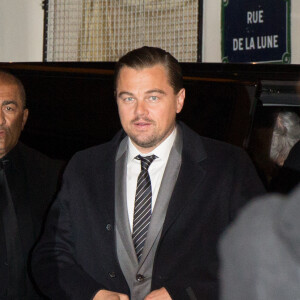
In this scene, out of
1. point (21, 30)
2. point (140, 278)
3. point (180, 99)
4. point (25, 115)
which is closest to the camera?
point (140, 278)

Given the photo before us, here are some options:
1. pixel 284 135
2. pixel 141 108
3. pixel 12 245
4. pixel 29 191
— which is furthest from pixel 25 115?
pixel 284 135

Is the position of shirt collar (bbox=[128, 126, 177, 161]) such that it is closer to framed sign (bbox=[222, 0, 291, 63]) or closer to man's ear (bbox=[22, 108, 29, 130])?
man's ear (bbox=[22, 108, 29, 130])

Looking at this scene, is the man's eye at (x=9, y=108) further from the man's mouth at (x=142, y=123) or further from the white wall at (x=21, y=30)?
the white wall at (x=21, y=30)

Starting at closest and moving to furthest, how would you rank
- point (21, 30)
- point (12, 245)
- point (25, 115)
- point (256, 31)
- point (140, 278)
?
point (140, 278) → point (12, 245) → point (25, 115) → point (256, 31) → point (21, 30)

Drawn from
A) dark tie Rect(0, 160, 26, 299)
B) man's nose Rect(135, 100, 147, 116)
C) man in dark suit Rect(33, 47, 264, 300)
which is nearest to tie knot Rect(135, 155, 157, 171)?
man in dark suit Rect(33, 47, 264, 300)

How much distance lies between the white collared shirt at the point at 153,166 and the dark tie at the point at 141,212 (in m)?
0.01

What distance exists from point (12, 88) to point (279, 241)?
122cm

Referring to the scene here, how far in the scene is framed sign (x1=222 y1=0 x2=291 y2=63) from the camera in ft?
6.32

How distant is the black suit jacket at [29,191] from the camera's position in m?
1.49

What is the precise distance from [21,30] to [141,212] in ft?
4.86

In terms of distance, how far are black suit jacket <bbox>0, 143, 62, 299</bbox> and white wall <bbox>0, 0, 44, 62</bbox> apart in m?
1.00

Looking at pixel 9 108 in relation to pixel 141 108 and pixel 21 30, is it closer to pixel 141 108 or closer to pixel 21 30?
pixel 141 108

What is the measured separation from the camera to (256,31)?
1.97m

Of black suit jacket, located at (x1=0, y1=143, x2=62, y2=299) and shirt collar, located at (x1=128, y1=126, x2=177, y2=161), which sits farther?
black suit jacket, located at (x1=0, y1=143, x2=62, y2=299)
